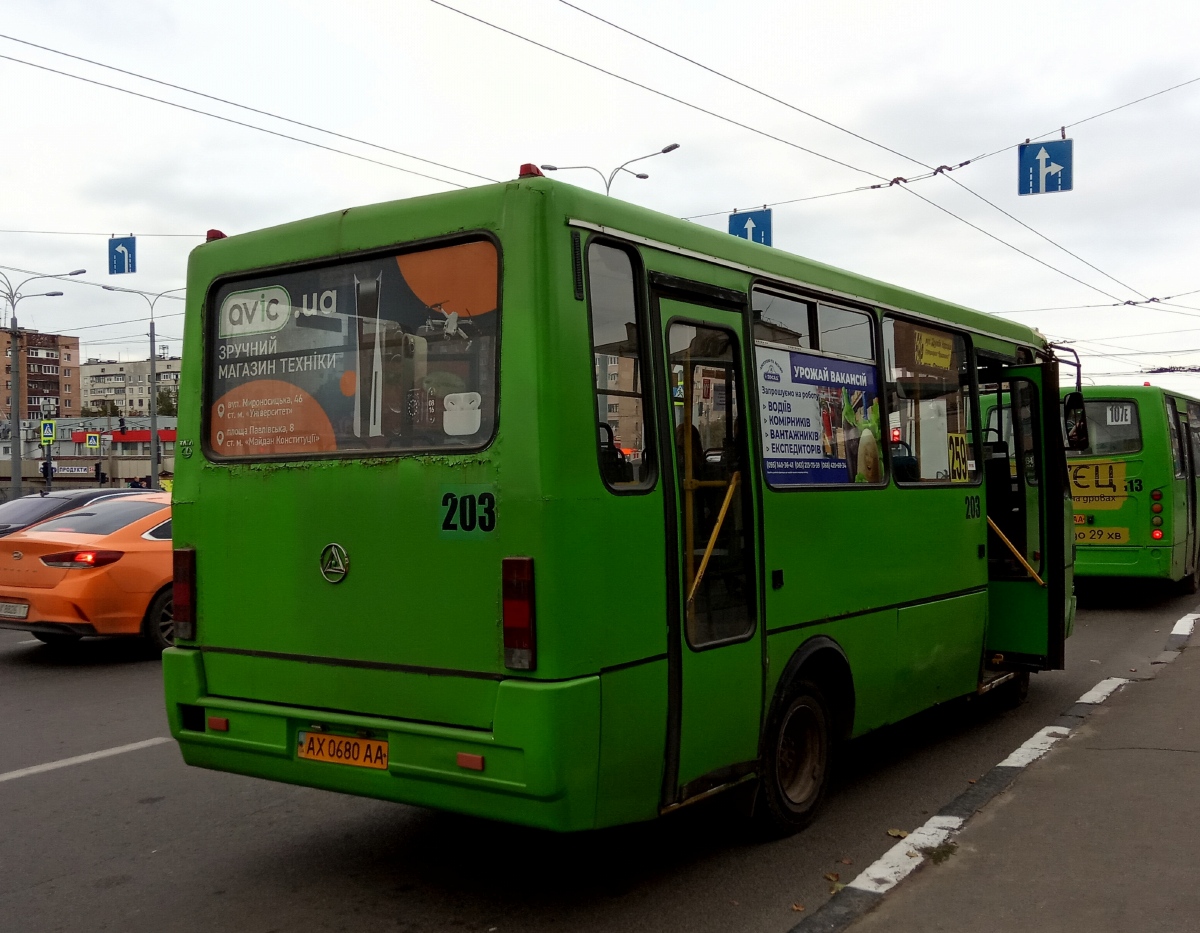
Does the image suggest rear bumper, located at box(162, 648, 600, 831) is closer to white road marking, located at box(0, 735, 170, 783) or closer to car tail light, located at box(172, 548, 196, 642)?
car tail light, located at box(172, 548, 196, 642)

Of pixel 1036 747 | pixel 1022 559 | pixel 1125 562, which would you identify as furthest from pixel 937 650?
pixel 1125 562

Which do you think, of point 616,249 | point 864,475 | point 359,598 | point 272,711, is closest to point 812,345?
point 864,475

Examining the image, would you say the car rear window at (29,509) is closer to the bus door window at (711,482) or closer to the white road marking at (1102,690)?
the bus door window at (711,482)

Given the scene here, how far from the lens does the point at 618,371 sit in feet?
14.7

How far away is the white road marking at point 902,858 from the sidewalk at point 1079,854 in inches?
2.6

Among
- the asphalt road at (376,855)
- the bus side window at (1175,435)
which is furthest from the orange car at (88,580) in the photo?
the bus side window at (1175,435)

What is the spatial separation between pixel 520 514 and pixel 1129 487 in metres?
12.7

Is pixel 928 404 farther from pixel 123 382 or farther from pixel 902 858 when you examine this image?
pixel 123 382

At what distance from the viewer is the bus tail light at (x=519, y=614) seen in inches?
162

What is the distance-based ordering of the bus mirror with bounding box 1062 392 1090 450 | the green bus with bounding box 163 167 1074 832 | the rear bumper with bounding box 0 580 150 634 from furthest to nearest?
1. the rear bumper with bounding box 0 580 150 634
2. the bus mirror with bounding box 1062 392 1090 450
3. the green bus with bounding box 163 167 1074 832

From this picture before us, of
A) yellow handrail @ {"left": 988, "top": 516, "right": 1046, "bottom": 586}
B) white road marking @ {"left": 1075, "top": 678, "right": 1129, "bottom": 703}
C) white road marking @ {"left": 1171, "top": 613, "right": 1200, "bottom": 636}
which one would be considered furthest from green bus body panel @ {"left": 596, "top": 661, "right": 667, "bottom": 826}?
white road marking @ {"left": 1171, "top": 613, "right": 1200, "bottom": 636}

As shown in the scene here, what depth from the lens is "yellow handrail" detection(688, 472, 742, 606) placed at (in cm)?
475

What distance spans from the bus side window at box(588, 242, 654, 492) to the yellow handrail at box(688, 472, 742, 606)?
1.68 feet

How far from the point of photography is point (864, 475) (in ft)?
20.2
